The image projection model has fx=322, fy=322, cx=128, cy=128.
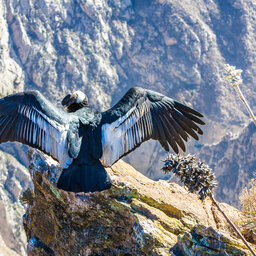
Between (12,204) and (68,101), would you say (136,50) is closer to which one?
(12,204)

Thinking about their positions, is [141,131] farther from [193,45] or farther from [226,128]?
[193,45]

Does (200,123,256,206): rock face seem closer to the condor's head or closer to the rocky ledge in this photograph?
the rocky ledge

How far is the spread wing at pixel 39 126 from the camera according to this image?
15.0 ft

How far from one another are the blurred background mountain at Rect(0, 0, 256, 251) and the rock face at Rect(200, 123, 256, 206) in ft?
0.70

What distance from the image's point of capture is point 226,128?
6088 centimetres

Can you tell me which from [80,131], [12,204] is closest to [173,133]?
[80,131]

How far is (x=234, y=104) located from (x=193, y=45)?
15.1 m

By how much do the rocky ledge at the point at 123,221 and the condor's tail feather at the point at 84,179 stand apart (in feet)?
2.91

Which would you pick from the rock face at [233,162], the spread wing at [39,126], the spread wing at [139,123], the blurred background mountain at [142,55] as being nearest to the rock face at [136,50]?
the blurred background mountain at [142,55]

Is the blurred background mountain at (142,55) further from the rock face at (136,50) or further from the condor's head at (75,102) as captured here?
the condor's head at (75,102)

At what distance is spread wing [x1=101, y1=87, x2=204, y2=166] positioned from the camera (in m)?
4.66

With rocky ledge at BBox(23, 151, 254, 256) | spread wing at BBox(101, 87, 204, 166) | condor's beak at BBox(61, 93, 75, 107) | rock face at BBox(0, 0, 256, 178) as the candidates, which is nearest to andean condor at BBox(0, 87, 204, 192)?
spread wing at BBox(101, 87, 204, 166)

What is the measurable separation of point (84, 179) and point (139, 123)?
1192 mm

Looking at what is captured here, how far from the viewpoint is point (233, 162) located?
48.9m
